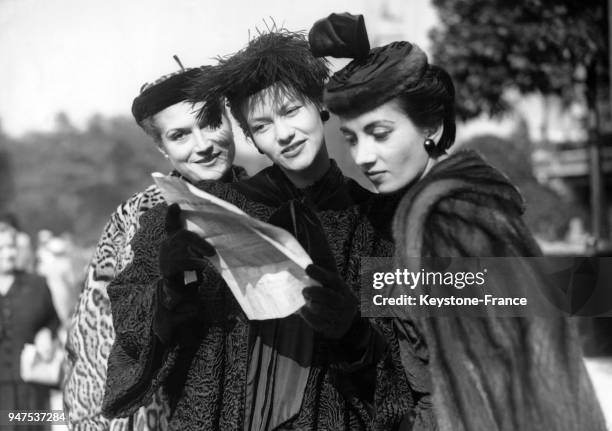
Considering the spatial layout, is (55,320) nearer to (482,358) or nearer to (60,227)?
(60,227)

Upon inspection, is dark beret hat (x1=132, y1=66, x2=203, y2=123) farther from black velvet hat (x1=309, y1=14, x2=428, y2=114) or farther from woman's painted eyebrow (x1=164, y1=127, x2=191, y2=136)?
black velvet hat (x1=309, y1=14, x2=428, y2=114)

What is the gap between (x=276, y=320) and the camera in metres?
1.81

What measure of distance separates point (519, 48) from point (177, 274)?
2915 millimetres

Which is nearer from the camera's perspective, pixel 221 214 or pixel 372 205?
pixel 221 214

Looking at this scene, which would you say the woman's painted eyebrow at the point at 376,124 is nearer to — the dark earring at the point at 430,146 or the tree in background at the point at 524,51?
the dark earring at the point at 430,146

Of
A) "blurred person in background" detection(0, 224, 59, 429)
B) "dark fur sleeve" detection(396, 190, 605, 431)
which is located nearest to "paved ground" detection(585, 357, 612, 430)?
"dark fur sleeve" detection(396, 190, 605, 431)

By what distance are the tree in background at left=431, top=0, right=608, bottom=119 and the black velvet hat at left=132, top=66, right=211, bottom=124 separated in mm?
1465

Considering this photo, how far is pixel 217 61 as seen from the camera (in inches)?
74.8

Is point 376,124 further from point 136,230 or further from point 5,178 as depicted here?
point 5,178

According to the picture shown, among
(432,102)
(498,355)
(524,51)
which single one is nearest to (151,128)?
(432,102)

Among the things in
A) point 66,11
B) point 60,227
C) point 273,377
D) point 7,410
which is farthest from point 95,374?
point 60,227

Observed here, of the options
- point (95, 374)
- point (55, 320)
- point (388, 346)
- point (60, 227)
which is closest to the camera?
point (388, 346)

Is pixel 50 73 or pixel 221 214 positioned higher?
pixel 50 73

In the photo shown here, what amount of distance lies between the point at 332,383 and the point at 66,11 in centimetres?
150
